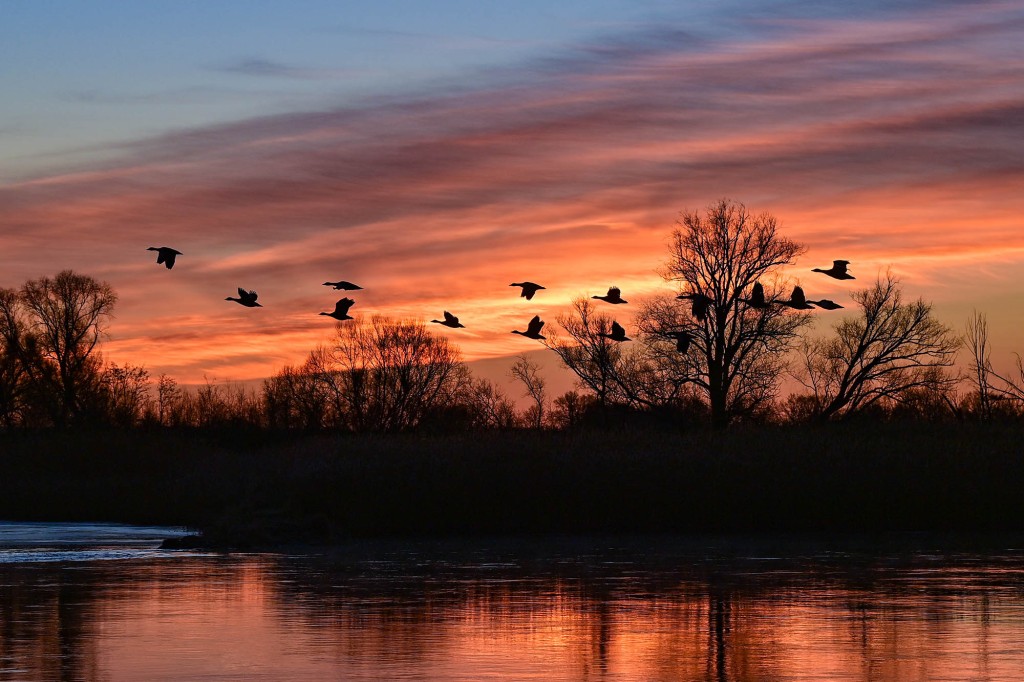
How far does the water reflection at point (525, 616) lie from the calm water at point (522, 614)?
0.16ft

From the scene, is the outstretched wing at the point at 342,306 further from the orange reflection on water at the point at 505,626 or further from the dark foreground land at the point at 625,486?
the dark foreground land at the point at 625,486

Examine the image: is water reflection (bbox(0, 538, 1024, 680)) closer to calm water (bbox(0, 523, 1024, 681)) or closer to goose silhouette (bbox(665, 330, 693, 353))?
calm water (bbox(0, 523, 1024, 681))

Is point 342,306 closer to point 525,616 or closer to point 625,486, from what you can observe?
point 525,616

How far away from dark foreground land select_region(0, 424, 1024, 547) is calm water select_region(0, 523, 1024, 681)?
4.88 m

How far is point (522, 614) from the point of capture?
65.7 ft

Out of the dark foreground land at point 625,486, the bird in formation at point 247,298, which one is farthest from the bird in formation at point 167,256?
the dark foreground land at point 625,486

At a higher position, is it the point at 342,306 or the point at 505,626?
the point at 342,306

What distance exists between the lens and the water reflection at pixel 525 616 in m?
15.1

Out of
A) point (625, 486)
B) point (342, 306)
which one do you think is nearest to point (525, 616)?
point (342, 306)

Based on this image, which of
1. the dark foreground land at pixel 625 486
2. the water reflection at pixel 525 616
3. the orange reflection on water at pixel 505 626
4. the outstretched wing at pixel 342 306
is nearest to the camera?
the orange reflection on water at pixel 505 626

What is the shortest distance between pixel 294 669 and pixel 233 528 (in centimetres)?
2054

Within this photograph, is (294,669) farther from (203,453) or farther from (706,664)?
(203,453)

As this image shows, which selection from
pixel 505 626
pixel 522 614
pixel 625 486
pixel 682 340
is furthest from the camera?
pixel 625 486

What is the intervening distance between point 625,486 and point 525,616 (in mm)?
18208
